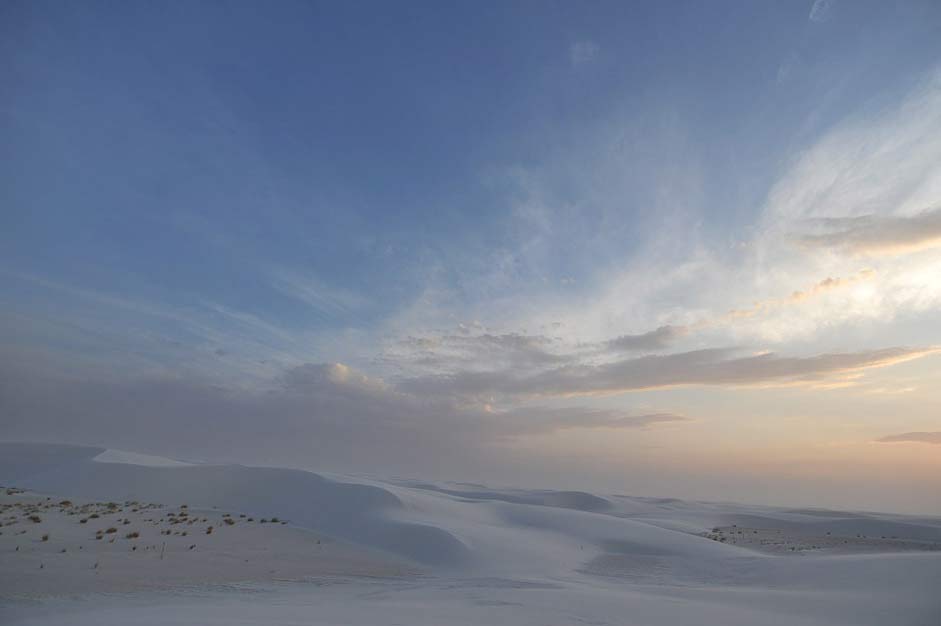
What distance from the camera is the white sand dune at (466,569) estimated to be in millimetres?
7688

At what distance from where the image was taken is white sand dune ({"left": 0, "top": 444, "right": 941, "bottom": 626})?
7.69m

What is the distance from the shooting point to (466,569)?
1288 centimetres

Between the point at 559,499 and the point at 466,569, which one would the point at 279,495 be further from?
the point at 559,499

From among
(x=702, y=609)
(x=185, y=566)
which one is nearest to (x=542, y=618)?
(x=702, y=609)

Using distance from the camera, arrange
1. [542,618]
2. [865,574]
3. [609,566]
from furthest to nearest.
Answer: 1. [609,566]
2. [865,574]
3. [542,618]

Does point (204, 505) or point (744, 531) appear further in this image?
point (744, 531)

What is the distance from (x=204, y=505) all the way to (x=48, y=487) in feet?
43.0

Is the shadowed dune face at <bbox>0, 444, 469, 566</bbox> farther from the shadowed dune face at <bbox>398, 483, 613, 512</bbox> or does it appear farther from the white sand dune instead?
the shadowed dune face at <bbox>398, 483, 613, 512</bbox>

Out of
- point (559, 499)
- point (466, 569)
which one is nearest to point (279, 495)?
point (466, 569)

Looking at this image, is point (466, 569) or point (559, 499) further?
point (559, 499)

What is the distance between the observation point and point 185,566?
10.9m

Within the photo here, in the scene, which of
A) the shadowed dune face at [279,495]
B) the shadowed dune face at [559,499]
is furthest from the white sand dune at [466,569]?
the shadowed dune face at [559,499]

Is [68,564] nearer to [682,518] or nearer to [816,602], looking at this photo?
[816,602]

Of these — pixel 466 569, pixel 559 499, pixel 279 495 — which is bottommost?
pixel 466 569
